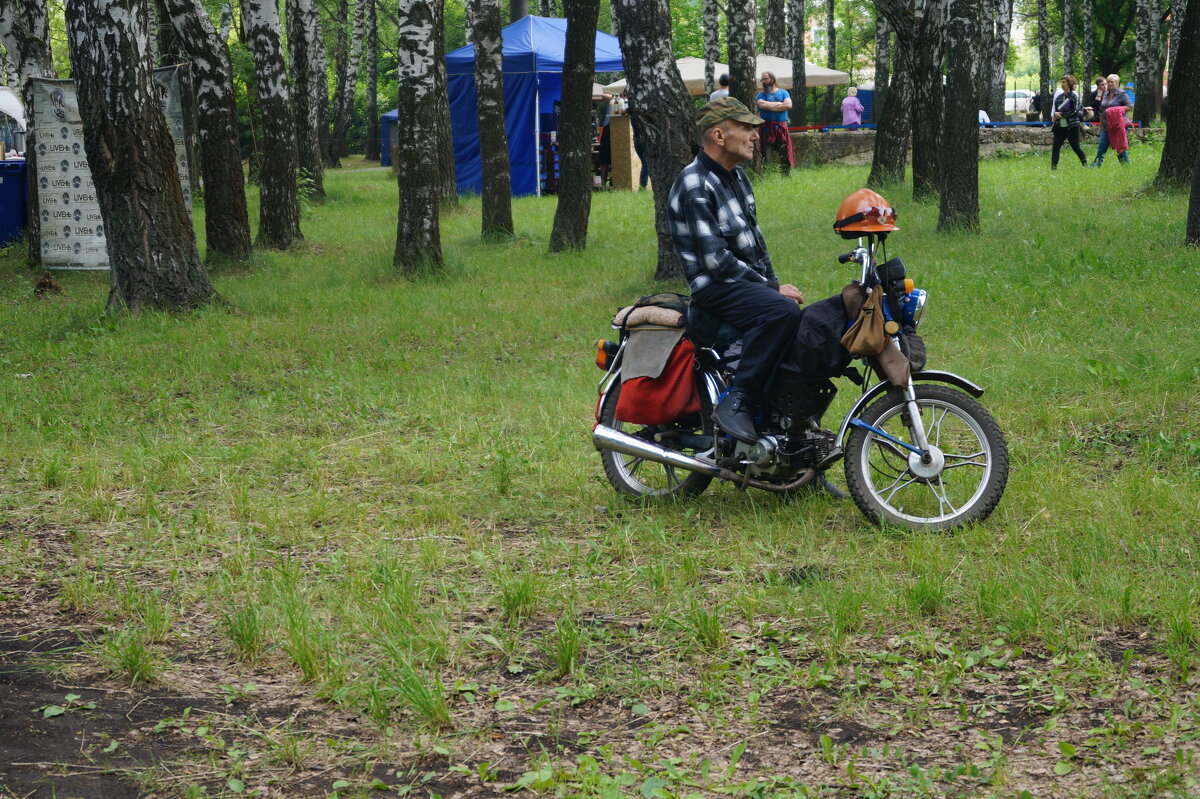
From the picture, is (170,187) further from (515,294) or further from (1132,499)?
(1132,499)

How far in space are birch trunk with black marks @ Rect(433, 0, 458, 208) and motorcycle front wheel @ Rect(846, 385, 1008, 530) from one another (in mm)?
9166

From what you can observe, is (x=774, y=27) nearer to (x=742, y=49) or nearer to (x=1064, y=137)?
(x=1064, y=137)

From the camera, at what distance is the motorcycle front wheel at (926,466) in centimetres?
531

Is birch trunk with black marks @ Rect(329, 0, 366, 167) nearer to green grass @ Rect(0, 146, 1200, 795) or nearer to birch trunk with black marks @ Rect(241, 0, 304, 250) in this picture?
birch trunk with black marks @ Rect(241, 0, 304, 250)

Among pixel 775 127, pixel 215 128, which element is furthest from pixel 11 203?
pixel 775 127

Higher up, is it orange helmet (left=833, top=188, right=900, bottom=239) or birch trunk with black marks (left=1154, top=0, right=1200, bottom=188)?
birch trunk with black marks (left=1154, top=0, right=1200, bottom=188)

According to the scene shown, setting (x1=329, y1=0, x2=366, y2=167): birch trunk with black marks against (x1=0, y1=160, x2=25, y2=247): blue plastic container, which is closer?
(x1=0, y1=160, x2=25, y2=247): blue plastic container

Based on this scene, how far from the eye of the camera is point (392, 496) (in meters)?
6.47

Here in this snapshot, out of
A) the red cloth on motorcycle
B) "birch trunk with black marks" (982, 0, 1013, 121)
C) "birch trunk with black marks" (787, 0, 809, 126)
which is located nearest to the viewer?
the red cloth on motorcycle

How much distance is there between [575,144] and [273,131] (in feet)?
13.5

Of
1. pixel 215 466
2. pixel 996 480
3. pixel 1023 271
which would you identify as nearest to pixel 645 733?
pixel 996 480

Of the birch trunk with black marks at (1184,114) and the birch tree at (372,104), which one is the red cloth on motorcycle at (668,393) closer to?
the birch trunk with black marks at (1184,114)

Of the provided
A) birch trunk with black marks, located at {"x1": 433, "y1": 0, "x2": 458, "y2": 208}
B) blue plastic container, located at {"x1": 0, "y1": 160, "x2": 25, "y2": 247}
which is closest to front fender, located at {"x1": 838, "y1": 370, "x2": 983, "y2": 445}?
birch trunk with black marks, located at {"x1": 433, "y1": 0, "x2": 458, "y2": 208}

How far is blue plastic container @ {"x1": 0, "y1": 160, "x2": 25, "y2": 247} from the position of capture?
56.3ft
